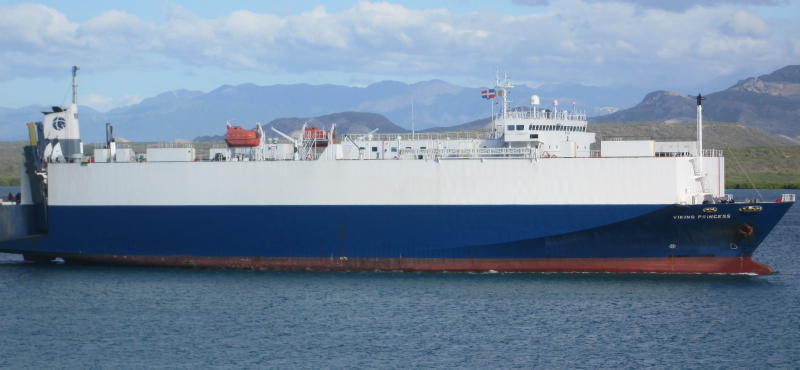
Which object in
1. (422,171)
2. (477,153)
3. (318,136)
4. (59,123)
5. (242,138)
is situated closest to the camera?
(422,171)

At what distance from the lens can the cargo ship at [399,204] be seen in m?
26.5

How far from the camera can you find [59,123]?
31875 mm

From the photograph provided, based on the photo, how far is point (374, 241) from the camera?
28266mm

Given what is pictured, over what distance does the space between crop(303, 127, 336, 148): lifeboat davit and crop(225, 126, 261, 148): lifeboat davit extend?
211 cm

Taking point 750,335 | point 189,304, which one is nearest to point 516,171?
point 750,335

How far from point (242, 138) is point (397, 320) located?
12858 mm

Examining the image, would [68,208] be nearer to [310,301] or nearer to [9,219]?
[9,219]

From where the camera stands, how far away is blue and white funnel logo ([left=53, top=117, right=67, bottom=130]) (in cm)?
3184

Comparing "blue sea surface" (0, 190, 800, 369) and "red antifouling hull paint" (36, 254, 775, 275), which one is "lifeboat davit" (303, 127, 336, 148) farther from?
"blue sea surface" (0, 190, 800, 369)

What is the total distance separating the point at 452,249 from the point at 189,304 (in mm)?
9782

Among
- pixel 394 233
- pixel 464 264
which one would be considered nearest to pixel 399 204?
pixel 394 233

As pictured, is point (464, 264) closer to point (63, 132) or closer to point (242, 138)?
point (242, 138)

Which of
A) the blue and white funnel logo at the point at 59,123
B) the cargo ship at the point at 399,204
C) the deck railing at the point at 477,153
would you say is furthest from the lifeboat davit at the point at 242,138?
the blue and white funnel logo at the point at 59,123

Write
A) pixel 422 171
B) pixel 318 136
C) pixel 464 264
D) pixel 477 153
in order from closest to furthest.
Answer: pixel 464 264 < pixel 422 171 < pixel 477 153 < pixel 318 136
